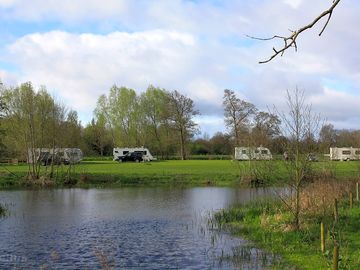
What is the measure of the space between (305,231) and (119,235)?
6939 mm

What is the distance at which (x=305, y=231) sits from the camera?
16.5 m

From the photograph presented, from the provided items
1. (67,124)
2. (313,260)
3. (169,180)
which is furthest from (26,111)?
(313,260)

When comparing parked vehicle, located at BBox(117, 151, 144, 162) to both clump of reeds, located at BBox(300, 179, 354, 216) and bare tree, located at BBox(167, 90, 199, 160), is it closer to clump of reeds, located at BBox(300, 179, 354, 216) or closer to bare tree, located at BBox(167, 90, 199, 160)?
bare tree, located at BBox(167, 90, 199, 160)

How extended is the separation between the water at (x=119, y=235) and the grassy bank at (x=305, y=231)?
79cm

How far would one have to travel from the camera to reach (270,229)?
59.4ft

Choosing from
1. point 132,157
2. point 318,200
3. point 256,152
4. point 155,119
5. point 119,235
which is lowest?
point 119,235

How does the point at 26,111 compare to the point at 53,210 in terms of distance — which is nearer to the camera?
the point at 53,210

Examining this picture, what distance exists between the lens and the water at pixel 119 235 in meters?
14.6

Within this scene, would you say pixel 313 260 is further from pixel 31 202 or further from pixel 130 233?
pixel 31 202

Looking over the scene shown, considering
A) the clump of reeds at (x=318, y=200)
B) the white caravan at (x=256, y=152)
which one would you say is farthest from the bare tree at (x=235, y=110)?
the clump of reeds at (x=318, y=200)

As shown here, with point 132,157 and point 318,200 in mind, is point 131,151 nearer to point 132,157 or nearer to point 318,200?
point 132,157

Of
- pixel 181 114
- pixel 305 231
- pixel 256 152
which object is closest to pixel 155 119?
pixel 181 114

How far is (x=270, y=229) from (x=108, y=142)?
260ft

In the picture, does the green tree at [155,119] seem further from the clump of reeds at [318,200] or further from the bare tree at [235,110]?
the clump of reeds at [318,200]
